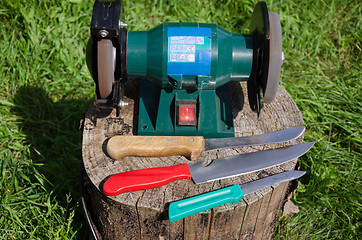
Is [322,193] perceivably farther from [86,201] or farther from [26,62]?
[26,62]

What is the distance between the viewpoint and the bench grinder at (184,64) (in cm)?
187

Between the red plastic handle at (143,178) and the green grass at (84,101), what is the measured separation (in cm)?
64

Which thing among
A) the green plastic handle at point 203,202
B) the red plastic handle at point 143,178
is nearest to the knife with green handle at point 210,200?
the green plastic handle at point 203,202

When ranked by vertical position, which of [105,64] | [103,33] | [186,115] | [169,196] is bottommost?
[169,196]

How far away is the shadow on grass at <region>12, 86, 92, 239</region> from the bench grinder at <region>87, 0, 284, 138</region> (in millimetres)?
1035

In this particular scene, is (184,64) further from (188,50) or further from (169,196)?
(169,196)

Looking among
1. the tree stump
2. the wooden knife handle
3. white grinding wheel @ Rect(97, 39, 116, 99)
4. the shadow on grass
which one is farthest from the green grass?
white grinding wheel @ Rect(97, 39, 116, 99)

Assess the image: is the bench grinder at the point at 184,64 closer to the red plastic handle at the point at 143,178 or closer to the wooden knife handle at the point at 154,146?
the wooden knife handle at the point at 154,146

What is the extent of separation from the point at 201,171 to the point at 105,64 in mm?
750

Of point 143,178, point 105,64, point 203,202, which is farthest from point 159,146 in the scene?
point 105,64

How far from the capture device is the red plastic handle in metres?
1.78

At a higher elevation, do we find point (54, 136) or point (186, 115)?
point (186, 115)

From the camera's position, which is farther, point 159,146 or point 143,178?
point 159,146

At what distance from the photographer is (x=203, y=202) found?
178cm
